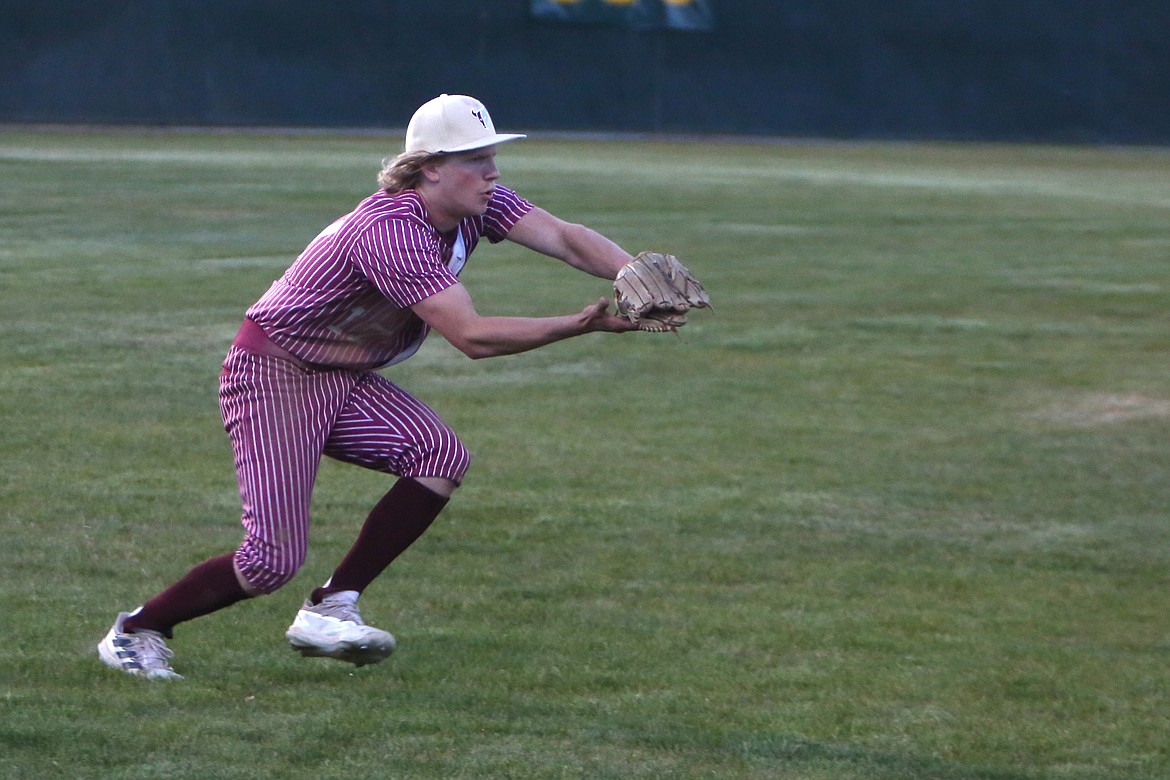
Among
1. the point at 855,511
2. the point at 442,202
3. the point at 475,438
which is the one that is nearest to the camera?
Result: the point at 442,202

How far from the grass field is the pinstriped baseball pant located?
441 mm

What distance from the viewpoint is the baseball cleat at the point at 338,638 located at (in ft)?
15.7

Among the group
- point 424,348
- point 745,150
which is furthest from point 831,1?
point 424,348

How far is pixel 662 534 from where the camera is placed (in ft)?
22.8

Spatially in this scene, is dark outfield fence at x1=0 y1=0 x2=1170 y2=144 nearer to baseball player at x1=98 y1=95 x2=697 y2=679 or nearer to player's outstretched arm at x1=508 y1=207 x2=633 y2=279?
player's outstretched arm at x1=508 y1=207 x2=633 y2=279

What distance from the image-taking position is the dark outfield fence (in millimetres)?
29766

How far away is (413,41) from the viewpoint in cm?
3089

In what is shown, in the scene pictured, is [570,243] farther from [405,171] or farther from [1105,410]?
[1105,410]

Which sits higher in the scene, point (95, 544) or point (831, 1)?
point (831, 1)

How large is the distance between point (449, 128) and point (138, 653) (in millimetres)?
1719

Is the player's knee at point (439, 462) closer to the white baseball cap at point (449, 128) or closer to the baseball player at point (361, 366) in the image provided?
the baseball player at point (361, 366)

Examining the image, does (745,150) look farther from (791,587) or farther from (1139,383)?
(791,587)

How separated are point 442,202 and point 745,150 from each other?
Result: 87.4 ft

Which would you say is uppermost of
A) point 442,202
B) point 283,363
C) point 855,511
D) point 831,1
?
point 831,1
